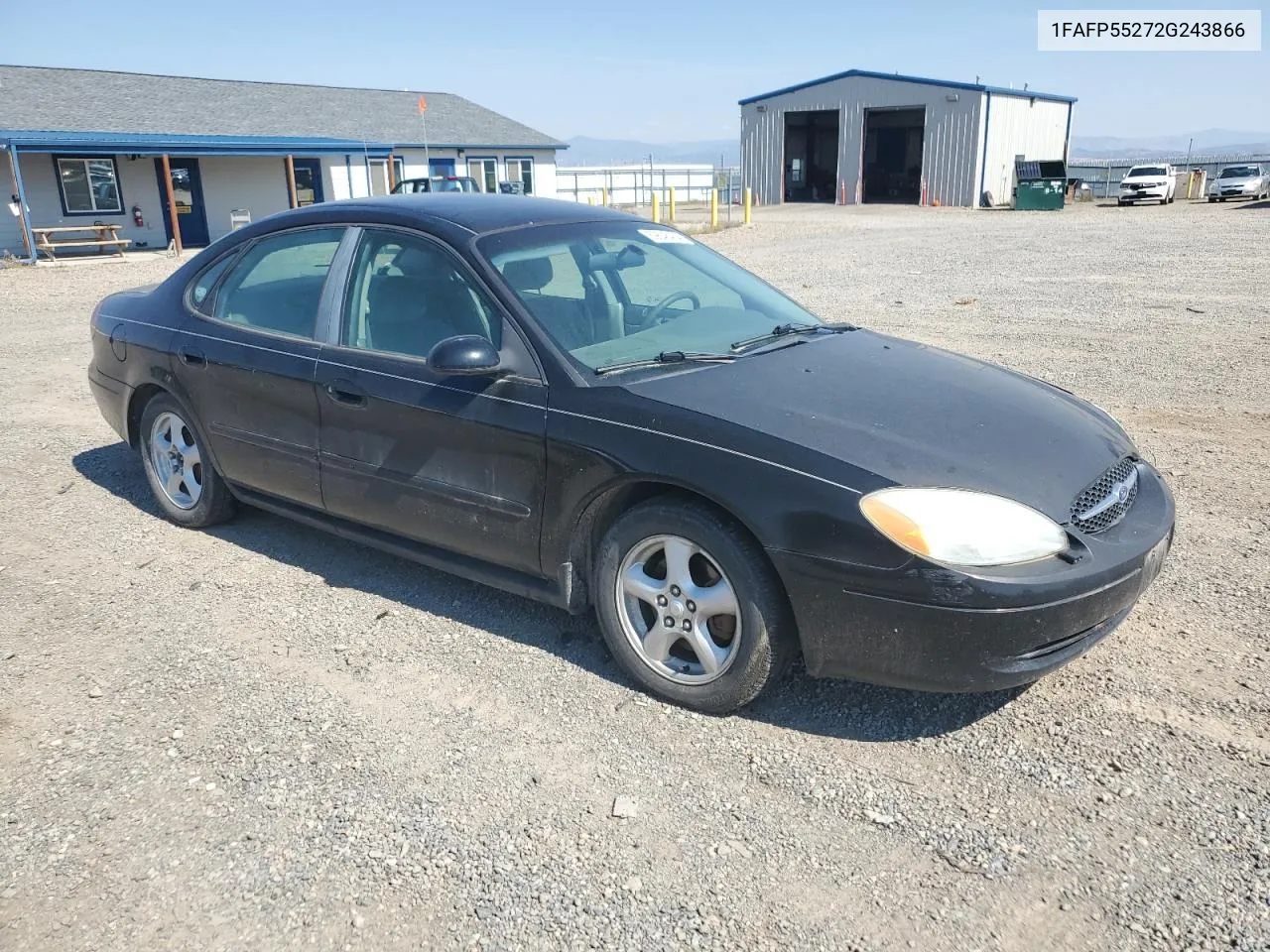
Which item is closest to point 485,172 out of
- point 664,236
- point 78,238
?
point 78,238

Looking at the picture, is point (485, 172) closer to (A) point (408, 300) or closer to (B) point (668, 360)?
(A) point (408, 300)

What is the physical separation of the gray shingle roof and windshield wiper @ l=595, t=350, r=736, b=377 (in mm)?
26370

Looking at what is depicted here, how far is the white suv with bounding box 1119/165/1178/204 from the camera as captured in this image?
121 ft

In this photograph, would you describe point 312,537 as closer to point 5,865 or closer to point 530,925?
point 5,865

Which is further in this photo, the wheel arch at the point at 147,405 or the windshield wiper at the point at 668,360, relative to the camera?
the wheel arch at the point at 147,405

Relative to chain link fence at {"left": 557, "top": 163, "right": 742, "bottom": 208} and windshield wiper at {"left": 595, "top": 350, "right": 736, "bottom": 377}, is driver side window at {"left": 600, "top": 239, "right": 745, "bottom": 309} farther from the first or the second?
chain link fence at {"left": 557, "top": 163, "right": 742, "bottom": 208}

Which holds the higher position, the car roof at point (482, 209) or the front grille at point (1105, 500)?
the car roof at point (482, 209)

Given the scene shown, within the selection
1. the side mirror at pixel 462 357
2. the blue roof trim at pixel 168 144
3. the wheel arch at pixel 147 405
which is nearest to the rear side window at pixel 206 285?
the wheel arch at pixel 147 405

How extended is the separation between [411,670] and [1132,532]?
2556mm

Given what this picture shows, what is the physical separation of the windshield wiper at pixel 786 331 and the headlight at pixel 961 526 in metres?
1.21

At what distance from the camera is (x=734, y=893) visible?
2562mm

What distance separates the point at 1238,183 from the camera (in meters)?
36.8

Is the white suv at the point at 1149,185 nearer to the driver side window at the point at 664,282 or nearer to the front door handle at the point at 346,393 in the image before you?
the driver side window at the point at 664,282

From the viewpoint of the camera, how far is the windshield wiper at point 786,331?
13.0 ft
